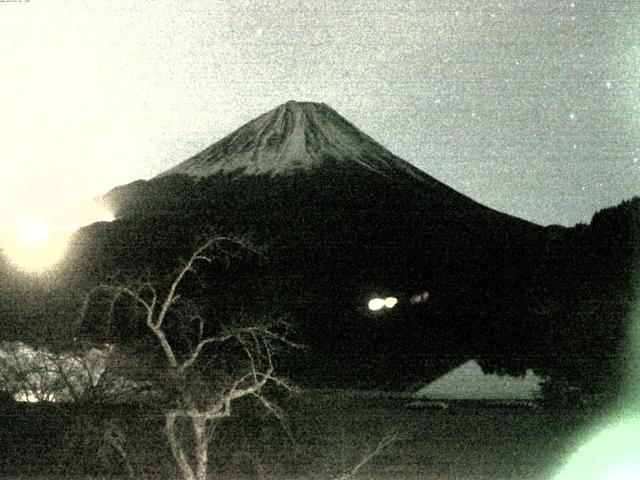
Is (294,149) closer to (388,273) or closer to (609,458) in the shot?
(388,273)

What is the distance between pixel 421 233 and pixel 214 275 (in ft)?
34.4

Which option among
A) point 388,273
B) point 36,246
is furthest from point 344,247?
point 36,246

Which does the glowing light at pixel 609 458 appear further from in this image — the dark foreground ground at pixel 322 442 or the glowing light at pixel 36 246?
the glowing light at pixel 36 246

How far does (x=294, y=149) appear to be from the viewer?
5247cm

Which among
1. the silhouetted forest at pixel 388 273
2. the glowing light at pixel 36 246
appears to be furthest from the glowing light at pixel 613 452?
the glowing light at pixel 36 246

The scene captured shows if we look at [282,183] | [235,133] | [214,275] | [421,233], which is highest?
[235,133]

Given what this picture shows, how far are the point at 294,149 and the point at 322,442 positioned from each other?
142ft

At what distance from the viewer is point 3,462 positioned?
10.6 m

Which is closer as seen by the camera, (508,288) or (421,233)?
(508,288)

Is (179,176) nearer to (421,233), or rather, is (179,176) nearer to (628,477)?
A: (421,233)

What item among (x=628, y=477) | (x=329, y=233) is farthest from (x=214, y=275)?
(x=628, y=477)

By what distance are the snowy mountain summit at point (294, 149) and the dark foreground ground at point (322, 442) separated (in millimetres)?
37730

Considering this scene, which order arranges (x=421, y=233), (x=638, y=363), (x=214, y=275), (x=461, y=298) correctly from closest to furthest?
1. (x=638, y=363)
2. (x=461, y=298)
3. (x=214, y=275)
4. (x=421, y=233)

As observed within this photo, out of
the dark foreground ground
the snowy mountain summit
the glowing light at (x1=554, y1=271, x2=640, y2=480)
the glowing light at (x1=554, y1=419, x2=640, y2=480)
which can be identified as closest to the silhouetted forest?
the glowing light at (x1=554, y1=271, x2=640, y2=480)
